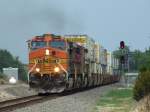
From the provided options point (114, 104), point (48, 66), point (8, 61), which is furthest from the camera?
point (8, 61)

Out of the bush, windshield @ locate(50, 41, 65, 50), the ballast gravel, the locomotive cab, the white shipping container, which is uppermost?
the white shipping container

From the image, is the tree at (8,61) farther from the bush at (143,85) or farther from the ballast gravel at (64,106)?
the bush at (143,85)

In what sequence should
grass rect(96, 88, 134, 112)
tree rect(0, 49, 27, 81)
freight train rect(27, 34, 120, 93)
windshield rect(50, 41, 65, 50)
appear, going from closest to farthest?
grass rect(96, 88, 134, 112)
freight train rect(27, 34, 120, 93)
windshield rect(50, 41, 65, 50)
tree rect(0, 49, 27, 81)

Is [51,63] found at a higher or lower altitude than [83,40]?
lower

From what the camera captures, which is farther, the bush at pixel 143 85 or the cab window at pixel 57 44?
the cab window at pixel 57 44

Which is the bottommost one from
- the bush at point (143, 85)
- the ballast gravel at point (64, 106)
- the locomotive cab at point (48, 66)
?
the ballast gravel at point (64, 106)

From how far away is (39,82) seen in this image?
38062 millimetres

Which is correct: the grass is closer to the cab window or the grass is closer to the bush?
the bush

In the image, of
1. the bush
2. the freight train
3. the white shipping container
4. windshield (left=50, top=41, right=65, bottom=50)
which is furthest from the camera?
the white shipping container

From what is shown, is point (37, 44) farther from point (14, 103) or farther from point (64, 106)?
point (64, 106)

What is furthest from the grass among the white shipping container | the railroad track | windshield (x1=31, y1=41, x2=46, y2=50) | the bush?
the white shipping container

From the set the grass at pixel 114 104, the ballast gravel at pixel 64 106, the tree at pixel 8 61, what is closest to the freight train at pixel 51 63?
the grass at pixel 114 104

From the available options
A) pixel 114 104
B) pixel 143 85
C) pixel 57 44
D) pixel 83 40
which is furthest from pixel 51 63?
pixel 83 40

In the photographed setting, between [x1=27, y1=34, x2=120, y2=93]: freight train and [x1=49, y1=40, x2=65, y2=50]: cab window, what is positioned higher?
[x1=49, y1=40, x2=65, y2=50]: cab window
